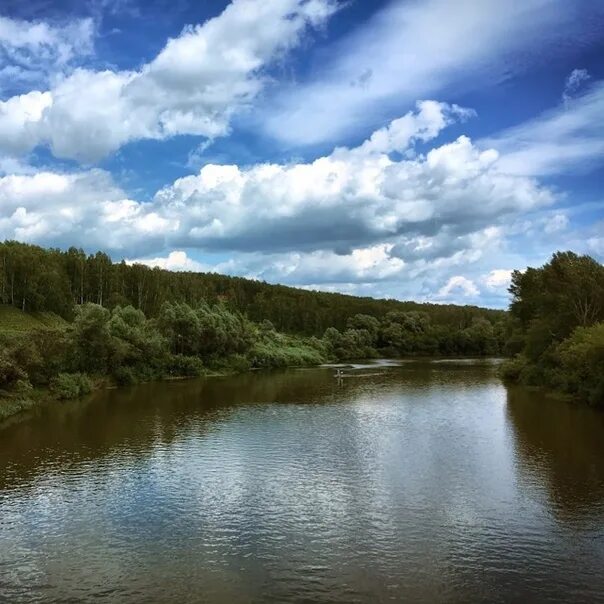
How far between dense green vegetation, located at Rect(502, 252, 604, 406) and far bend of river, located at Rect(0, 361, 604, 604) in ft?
23.0

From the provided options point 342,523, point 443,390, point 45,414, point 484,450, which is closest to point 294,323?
point 443,390

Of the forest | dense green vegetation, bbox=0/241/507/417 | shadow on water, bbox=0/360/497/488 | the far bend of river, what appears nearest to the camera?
the far bend of river

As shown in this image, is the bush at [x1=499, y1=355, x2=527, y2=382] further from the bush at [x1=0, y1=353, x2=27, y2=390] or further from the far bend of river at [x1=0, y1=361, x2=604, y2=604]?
the bush at [x1=0, y1=353, x2=27, y2=390]

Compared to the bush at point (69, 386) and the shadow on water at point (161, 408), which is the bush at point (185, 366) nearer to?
the shadow on water at point (161, 408)

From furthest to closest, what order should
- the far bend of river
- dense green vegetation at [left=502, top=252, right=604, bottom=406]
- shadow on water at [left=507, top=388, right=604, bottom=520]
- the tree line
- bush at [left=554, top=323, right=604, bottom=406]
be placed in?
the tree line, dense green vegetation at [left=502, top=252, right=604, bottom=406], bush at [left=554, top=323, right=604, bottom=406], shadow on water at [left=507, top=388, right=604, bottom=520], the far bend of river

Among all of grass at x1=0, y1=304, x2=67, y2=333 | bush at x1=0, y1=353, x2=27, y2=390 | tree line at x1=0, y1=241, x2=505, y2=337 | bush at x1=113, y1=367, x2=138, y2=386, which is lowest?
bush at x1=113, y1=367, x2=138, y2=386

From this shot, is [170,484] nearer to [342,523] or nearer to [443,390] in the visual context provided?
[342,523]

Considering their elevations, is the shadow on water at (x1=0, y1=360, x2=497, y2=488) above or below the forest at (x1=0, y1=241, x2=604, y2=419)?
below

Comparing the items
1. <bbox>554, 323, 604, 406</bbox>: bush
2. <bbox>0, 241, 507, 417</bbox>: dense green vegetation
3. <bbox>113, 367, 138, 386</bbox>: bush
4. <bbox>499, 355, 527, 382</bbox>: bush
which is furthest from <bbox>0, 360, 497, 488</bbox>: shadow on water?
<bbox>554, 323, 604, 406</bbox>: bush

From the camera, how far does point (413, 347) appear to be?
158 m

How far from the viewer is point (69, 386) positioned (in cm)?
6009

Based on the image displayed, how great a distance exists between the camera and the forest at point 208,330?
59.0 m

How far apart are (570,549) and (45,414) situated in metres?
42.3

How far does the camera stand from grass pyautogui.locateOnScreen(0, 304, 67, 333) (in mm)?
89081
